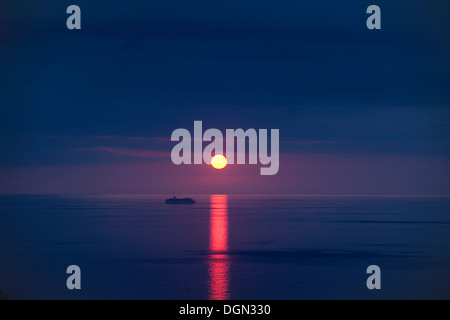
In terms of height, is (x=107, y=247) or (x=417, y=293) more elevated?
(x=107, y=247)

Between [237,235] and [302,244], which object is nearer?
[302,244]

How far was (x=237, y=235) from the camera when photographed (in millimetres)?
90688

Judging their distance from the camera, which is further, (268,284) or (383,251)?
(383,251)

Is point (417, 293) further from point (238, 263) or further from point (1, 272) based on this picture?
point (1, 272)

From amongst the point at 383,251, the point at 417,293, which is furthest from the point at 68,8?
Answer: the point at 383,251

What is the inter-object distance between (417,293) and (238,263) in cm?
1979

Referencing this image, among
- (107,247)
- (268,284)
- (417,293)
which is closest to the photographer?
(417,293)

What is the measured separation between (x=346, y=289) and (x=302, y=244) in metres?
30.1

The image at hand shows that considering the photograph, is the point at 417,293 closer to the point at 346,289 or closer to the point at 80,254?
the point at 346,289
